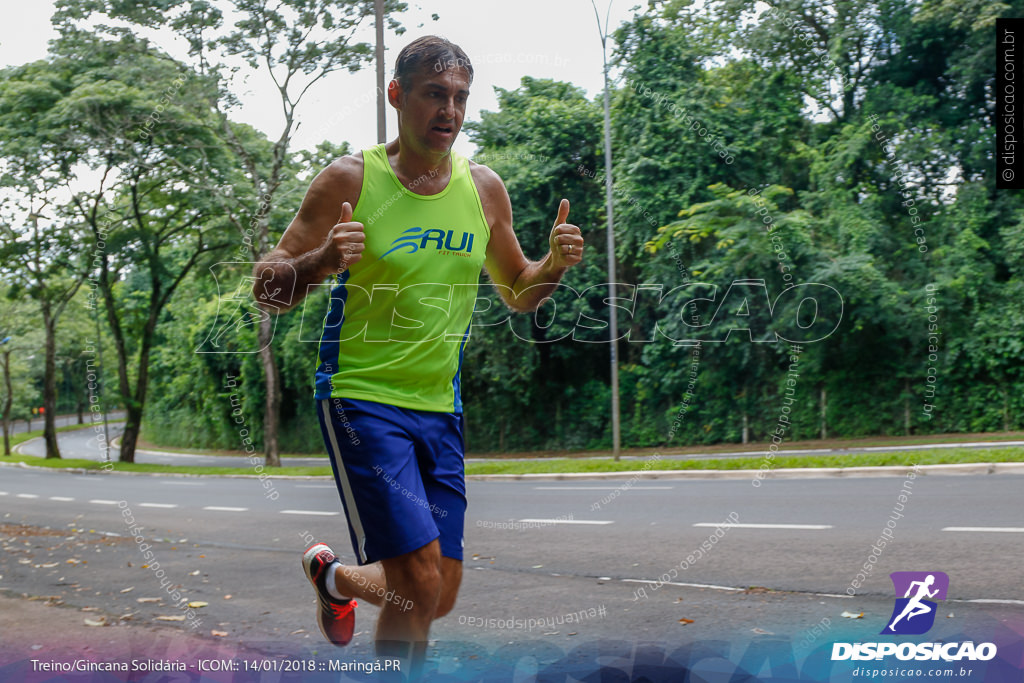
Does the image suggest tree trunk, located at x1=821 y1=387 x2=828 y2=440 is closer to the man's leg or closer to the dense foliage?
the dense foliage

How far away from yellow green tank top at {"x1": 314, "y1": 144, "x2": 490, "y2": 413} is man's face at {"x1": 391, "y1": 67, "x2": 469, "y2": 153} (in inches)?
6.3

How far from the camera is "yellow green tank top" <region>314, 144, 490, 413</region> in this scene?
9.34 feet

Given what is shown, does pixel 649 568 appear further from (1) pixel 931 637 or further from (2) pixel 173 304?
(2) pixel 173 304

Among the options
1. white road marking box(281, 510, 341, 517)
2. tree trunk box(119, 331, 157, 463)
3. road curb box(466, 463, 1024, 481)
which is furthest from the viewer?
tree trunk box(119, 331, 157, 463)

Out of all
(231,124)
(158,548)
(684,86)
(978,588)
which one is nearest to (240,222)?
(231,124)

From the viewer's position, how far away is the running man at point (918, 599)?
4.63 meters

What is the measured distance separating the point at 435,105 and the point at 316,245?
0.56 metres

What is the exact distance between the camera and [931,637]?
402 centimetres

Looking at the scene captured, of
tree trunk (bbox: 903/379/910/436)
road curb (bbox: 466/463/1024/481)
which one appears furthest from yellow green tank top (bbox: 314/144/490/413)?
tree trunk (bbox: 903/379/910/436)

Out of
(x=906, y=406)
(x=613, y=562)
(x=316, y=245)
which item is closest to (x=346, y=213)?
(x=316, y=245)

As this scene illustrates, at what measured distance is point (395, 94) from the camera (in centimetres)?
293

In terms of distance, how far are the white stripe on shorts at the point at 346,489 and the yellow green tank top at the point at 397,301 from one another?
0.07 m

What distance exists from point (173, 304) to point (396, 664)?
120ft

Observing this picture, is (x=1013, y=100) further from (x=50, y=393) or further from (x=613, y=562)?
(x=50, y=393)
